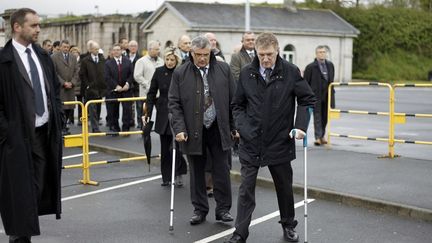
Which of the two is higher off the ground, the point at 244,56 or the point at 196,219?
the point at 244,56

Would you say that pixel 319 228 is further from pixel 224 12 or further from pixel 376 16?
pixel 376 16

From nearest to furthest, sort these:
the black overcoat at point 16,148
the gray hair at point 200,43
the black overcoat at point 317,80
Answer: the black overcoat at point 16,148, the gray hair at point 200,43, the black overcoat at point 317,80

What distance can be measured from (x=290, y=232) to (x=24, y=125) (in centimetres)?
288

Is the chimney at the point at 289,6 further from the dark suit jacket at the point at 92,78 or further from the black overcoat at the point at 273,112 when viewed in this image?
the black overcoat at the point at 273,112

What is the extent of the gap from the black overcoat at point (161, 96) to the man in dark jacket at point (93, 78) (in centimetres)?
656

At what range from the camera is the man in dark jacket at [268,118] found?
6.70 m

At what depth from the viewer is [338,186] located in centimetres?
938

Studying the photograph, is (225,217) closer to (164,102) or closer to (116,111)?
(164,102)

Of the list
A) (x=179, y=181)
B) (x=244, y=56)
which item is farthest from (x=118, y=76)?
(x=179, y=181)

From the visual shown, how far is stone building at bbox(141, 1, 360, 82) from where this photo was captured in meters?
47.1

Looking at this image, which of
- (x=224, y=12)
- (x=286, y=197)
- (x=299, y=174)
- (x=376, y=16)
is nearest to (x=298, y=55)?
(x=224, y=12)

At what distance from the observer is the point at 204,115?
7.75 m

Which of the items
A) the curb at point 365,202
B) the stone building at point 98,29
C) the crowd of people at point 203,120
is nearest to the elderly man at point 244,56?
the curb at point 365,202

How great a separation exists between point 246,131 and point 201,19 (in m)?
40.8
